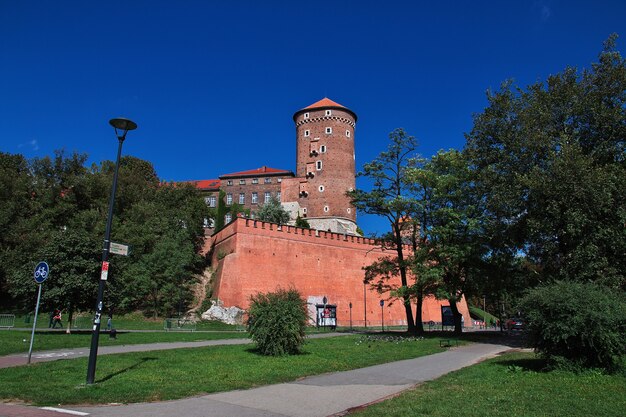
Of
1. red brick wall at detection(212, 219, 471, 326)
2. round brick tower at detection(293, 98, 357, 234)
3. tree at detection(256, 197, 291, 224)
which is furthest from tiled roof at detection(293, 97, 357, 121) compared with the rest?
red brick wall at detection(212, 219, 471, 326)

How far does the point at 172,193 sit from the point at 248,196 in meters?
21.2

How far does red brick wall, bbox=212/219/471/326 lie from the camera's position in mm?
43656

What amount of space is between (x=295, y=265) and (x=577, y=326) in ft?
122

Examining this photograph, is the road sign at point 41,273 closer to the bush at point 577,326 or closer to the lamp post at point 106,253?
the lamp post at point 106,253

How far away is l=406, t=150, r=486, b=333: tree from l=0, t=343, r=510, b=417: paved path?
12.8 m

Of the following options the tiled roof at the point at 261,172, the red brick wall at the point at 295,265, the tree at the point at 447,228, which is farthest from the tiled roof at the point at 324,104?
the tree at the point at 447,228

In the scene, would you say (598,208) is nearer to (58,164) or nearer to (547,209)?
(547,209)

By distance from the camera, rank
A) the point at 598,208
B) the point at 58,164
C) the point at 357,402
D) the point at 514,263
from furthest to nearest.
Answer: the point at 58,164 < the point at 514,263 < the point at 598,208 < the point at 357,402

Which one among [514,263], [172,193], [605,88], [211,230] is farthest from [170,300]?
[605,88]

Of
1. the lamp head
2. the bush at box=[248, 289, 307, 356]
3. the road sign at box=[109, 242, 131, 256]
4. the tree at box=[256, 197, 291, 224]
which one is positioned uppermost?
the tree at box=[256, 197, 291, 224]

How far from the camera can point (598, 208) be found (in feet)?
59.7

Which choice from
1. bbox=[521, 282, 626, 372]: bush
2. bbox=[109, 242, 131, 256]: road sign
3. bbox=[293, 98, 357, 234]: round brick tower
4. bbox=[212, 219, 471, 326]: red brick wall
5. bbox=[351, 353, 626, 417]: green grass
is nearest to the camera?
bbox=[351, 353, 626, 417]: green grass

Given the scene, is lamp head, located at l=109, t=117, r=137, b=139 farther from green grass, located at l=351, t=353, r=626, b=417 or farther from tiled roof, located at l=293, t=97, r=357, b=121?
tiled roof, located at l=293, t=97, r=357, b=121

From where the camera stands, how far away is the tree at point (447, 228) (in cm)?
2488
